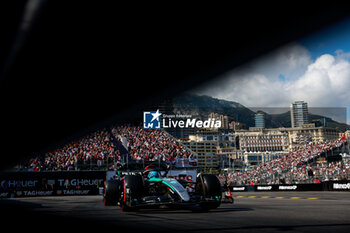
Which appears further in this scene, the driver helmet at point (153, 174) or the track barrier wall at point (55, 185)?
the track barrier wall at point (55, 185)

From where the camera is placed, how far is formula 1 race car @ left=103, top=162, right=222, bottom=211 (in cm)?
689

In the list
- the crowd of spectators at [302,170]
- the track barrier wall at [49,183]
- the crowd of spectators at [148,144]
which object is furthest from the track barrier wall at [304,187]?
the track barrier wall at [49,183]

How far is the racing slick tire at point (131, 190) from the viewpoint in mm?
7250

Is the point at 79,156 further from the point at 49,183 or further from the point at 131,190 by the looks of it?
the point at 131,190

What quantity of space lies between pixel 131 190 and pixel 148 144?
31315mm

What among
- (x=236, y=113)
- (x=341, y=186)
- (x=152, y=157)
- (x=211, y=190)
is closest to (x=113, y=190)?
(x=211, y=190)

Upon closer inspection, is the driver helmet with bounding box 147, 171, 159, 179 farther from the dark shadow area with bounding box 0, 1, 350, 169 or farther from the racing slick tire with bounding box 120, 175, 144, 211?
the dark shadow area with bounding box 0, 1, 350, 169

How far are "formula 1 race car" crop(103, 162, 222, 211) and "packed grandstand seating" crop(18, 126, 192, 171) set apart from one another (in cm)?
1756

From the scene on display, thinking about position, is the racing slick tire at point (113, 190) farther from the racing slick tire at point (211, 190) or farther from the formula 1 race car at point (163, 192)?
the racing slick tire at point (211, 190)

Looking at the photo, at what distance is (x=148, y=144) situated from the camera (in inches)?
1515

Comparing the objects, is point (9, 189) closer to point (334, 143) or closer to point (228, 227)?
point (228, 227)

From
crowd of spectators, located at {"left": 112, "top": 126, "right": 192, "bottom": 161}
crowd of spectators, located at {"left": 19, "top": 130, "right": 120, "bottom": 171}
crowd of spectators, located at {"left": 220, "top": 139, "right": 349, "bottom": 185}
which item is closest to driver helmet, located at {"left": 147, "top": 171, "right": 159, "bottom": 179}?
crowd of spectators, located at {"left": 220, "top": 139, "right": 349, "bottom": 185}

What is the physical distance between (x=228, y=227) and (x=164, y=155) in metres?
32.5

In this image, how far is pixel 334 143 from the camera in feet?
112
